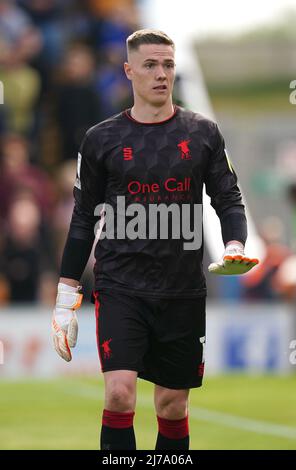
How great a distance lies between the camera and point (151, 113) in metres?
6.73

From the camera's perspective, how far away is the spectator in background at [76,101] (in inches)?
634

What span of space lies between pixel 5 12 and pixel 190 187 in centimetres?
1032

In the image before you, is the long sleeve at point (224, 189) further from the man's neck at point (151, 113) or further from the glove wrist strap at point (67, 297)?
the glove wrist strap at point (67, 297)

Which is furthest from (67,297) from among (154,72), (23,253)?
(23,253)

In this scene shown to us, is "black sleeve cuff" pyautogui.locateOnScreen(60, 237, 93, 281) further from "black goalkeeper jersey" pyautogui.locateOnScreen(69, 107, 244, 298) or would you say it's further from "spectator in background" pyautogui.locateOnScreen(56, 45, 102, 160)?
"spectator in background" pyautogui.locateOnScreen(56, 45, 102, 160)

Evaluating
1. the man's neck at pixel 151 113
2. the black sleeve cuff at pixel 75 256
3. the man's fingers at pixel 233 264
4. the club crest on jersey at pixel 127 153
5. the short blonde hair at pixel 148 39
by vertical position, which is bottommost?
the man's fingers at pixel 233 264

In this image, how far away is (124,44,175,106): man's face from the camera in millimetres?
6645

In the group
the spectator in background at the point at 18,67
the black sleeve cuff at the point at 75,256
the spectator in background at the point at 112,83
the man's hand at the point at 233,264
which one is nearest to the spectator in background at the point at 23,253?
the spectator in background at the point at 18,67

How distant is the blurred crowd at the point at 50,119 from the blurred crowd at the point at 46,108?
0.01 metres

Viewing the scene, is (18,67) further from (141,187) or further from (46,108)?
(141,187)

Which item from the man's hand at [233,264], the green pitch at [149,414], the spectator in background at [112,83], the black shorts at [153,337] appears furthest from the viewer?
the spectator in background at [112,83]

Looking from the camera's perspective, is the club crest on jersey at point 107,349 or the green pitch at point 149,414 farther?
the green pitch at point 149,414

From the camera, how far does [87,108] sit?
52.9ft

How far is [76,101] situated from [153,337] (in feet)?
31.9
